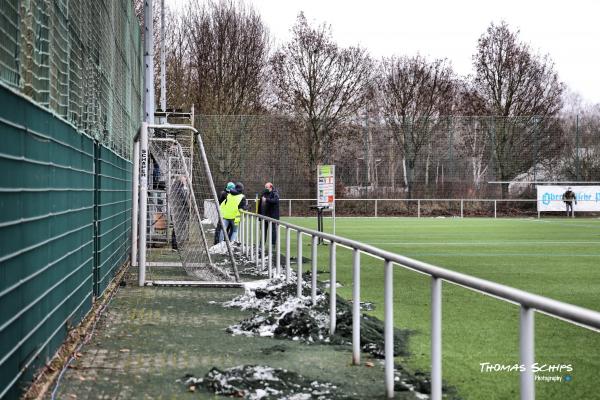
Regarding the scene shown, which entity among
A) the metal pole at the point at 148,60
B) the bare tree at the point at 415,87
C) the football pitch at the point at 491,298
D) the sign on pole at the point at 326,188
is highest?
the bare tree at the point at 415,87

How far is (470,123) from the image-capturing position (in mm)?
43312

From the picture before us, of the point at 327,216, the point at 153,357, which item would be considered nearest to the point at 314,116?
the point at 327,216

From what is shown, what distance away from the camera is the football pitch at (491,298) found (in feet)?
15.5

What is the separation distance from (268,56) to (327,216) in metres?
12.7

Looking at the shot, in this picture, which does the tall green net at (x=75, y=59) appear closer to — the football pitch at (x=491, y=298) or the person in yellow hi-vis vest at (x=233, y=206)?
the football pitch at (x=491, y=298)

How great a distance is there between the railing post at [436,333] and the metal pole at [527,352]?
3.96ft

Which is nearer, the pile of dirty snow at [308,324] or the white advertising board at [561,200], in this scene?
the pile of dirty snow at [308,324]

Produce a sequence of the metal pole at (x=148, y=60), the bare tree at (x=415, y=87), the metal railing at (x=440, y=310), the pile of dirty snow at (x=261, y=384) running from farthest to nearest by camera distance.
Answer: the bare tree at (x=415, y=87), the metal pole at (x=148, y=60), the pile of dirty snow at (x=261, y=384), the metal railing at (x=440, y=310)

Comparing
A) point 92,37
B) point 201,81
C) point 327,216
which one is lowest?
point 327,216

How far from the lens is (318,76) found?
1827 inches

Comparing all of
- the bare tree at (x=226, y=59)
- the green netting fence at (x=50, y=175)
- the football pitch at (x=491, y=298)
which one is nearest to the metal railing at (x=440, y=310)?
Result: the football pitch at (x=491, y=298)

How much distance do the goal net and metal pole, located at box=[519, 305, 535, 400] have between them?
28.4ft

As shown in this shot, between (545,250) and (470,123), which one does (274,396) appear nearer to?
(545,250)

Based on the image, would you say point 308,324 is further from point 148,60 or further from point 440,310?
point 148,60
